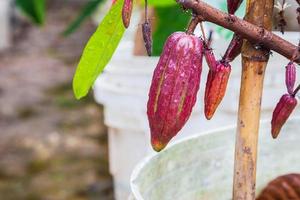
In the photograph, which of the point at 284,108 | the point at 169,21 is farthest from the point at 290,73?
the point at 169,21

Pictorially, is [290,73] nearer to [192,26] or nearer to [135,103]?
[192,26]

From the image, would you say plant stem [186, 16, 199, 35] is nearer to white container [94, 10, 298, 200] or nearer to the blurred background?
the blurred background

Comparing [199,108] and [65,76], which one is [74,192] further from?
[65,76]

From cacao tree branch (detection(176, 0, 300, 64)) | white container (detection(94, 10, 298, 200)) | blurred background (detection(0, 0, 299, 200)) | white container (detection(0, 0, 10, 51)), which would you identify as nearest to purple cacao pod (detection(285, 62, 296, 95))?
cacao tree branch (detection(176, 0, 300, 64))

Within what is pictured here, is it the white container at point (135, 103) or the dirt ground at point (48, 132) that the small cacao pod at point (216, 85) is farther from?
the dirt ground at point (48, 132)

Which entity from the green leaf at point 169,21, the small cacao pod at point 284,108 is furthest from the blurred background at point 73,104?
the small cacao pod at point 284,108

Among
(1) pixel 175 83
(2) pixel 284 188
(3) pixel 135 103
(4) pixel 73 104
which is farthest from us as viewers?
(4) pixel 73 104
